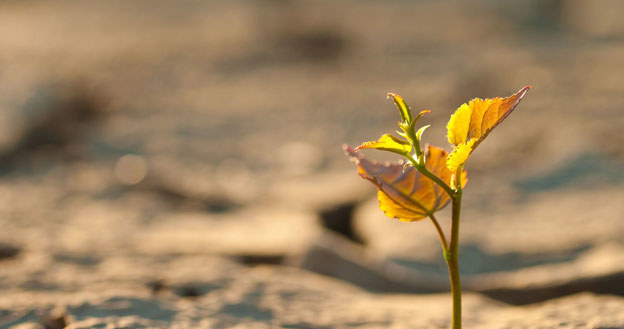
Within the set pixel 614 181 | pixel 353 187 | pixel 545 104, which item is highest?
pixel 545 104

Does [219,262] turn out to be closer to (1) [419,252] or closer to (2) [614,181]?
(1) [419,252]

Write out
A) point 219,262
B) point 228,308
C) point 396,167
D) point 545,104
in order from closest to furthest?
point 396,167
point 228,308
point 219,262
point 545,104

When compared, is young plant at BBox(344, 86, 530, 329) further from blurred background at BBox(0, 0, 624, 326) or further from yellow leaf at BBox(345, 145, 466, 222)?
blurred background at BBox(0, 0, 624, 326)

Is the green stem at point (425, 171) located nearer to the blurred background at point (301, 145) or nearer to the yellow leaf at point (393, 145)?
the yellow leaf at point (393, 145)

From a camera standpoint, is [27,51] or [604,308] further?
[27,51]

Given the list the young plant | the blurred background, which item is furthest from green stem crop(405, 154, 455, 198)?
the blurred background

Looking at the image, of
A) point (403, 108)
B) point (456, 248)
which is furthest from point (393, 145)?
point (456, 248)

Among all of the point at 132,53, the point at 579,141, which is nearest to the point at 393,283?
the point at 579,141
